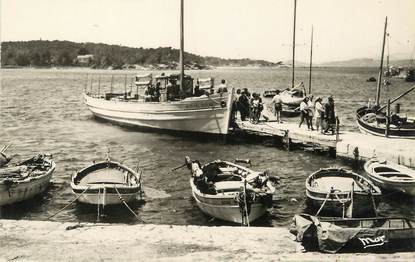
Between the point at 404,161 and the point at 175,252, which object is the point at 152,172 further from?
the point at 175,252

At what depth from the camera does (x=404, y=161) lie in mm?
17484

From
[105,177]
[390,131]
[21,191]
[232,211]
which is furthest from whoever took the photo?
[390,131]

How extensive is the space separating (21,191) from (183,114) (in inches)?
537

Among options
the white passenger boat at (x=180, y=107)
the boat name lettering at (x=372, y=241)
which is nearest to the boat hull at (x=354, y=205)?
the boat name lettering at (x=372, y=241)

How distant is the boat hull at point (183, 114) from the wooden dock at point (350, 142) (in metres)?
1.58

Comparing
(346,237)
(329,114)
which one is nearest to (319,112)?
(329,114)

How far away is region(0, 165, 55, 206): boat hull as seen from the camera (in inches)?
560

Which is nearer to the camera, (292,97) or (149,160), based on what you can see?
(149,160)

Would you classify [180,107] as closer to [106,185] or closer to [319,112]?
[319,112]

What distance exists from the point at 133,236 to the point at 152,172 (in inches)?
426

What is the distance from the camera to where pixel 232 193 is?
12773 mm

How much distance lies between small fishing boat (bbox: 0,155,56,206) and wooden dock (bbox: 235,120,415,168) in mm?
11957

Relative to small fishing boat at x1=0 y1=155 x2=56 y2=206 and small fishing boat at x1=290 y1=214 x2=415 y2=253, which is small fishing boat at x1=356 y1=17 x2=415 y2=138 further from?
small fishing boat at x1=0 y1=155 x2=56 y2=206

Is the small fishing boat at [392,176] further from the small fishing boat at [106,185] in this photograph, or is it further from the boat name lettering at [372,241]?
the small fishing boat at [106,185]
